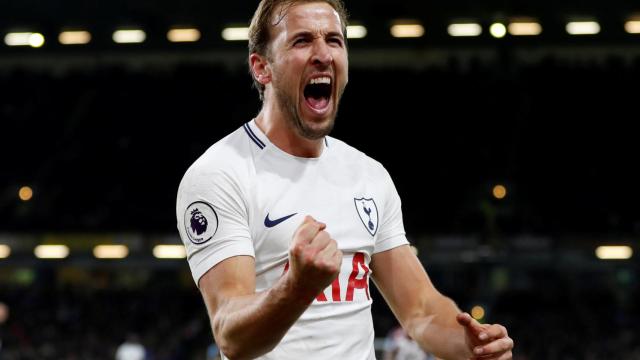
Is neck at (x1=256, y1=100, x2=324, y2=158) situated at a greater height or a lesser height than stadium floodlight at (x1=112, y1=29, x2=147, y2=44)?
lesser

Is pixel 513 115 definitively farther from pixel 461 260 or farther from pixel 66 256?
pixel 66 256

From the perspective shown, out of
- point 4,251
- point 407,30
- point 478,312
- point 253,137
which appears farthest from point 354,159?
point 4,251

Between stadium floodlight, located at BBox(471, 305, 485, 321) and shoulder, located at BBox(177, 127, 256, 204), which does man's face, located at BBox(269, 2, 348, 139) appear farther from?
stadium floodlight, located at BBox(471, 305, 485, 321)

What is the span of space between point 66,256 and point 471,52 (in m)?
11.3

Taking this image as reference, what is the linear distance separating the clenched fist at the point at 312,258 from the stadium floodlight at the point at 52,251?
65.7 feet

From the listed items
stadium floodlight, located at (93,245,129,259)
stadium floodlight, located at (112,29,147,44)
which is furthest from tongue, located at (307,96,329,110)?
stadium floodlight, located at (112,29,147,44)

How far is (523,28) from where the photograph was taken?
62.1 feet

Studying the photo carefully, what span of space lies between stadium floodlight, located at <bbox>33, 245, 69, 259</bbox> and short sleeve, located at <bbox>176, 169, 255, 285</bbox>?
19470 mm

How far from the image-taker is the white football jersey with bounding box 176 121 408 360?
2.49 meters

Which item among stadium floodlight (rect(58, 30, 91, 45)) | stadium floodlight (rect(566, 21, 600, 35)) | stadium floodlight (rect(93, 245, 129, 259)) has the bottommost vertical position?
stadium floodlight (rect(93, 245, 129, 259))

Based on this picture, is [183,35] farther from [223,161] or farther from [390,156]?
[223,161]

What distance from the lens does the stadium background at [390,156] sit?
1977cm

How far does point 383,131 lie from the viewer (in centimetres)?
2266

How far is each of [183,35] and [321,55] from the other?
19.6 meters
